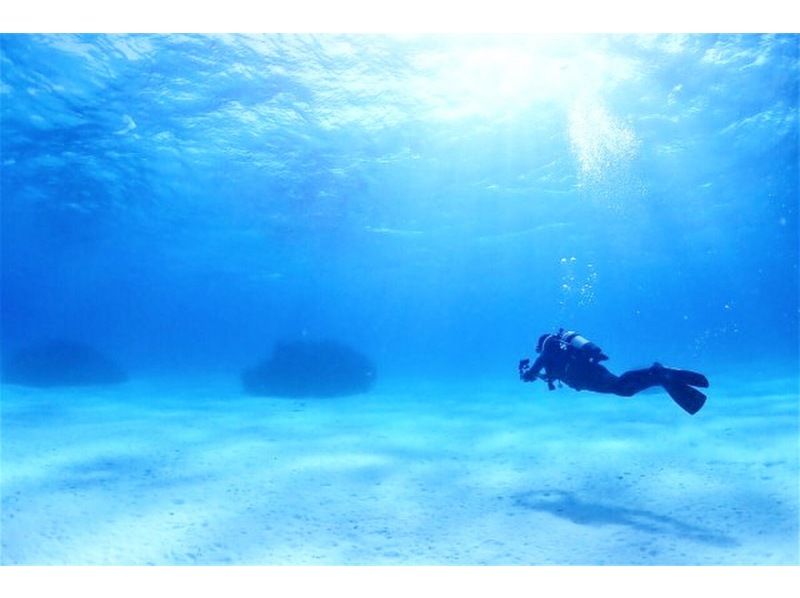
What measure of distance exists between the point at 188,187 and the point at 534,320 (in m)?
115

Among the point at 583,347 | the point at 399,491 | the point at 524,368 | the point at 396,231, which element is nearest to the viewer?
the point at 399,491

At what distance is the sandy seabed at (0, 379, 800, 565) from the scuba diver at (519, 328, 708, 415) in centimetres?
138

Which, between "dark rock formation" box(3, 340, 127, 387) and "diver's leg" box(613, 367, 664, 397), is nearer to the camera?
"diver's leg" box(613, 367, 664, 397)

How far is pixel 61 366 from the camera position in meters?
25.5

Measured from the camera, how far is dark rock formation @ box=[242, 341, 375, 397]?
21703 millimetres

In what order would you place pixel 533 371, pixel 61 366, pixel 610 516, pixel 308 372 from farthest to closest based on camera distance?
pixel 61 366
pixel 308 372
pixel 533 371
pixel 610 516

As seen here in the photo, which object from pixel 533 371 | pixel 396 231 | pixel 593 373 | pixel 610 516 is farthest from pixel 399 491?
pixel 396 231

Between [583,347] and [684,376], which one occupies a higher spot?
[583,347]

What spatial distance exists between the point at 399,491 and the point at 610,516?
2.69m

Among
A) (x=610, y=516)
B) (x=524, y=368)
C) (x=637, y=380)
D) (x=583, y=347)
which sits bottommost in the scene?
(x=610, y=516)

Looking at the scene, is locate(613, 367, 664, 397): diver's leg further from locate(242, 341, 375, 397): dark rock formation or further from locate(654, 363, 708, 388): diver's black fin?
locate(242, 341, 375, 397): dark rock formation

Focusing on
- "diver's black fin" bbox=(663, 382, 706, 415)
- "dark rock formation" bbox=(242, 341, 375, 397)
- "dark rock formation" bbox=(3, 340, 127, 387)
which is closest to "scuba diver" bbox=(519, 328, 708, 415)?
"diver's black fin" bbox=(663, 382, 706, 415)

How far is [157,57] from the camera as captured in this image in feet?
48.8

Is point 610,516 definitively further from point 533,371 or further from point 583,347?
point 583,347
